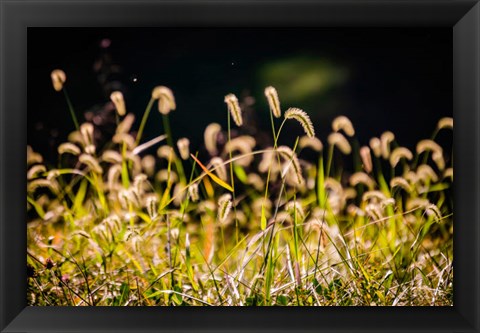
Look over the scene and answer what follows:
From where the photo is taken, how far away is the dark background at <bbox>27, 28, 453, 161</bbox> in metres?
1.74

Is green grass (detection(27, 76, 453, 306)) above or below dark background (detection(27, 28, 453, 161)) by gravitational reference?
below

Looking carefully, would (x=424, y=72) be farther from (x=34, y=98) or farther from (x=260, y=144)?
(x=34, y=98)

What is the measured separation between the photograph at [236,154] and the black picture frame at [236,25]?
112 mm

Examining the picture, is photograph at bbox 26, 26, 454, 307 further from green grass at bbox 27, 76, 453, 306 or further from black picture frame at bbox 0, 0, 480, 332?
black picture frame at bbox 0, 0, 480, 332

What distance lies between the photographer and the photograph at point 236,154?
68.2 inches

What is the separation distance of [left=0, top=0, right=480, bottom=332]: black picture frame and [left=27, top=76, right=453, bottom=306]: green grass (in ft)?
0.27

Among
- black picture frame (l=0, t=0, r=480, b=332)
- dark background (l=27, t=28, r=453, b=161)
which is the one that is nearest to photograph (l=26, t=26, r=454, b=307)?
dark background (l=27, t=28, r=453, b=161)

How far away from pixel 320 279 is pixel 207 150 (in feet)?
1.87

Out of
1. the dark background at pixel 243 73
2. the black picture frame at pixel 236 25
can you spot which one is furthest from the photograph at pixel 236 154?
the black picture frame at pixel 236 25

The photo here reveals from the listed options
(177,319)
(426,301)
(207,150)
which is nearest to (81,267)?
(177,319)

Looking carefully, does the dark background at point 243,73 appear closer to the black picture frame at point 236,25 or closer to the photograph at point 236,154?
the photograph at point 236,154

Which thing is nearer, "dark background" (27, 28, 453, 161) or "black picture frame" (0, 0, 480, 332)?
"black picture frame" (0, 0, 480, 332)

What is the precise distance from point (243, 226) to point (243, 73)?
1.69 feet

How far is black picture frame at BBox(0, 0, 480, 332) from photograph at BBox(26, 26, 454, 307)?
0.37 ft
